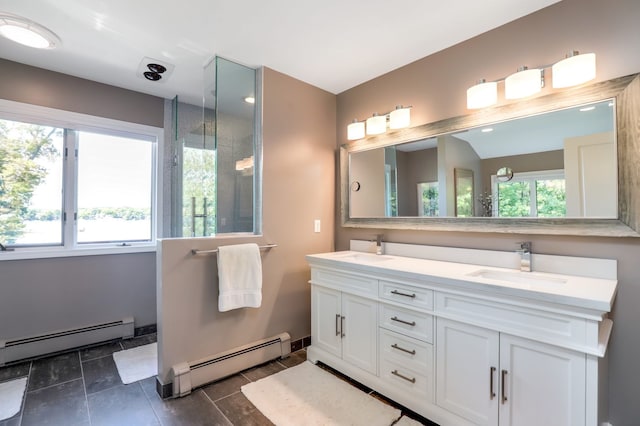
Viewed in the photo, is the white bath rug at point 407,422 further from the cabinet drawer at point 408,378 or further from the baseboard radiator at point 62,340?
the baseboard radiator at point 62,340

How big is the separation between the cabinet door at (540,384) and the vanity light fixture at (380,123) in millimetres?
1670

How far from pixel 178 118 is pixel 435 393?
3311mm

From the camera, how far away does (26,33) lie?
1930mm

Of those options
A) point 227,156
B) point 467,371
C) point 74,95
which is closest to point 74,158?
point 74,95

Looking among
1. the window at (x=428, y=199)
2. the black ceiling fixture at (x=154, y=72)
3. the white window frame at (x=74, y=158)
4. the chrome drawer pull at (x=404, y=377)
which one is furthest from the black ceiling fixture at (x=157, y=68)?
the chrome drawer pull at (x=404, y=377)

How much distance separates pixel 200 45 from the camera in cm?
218

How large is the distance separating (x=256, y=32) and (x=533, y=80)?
1.75 m

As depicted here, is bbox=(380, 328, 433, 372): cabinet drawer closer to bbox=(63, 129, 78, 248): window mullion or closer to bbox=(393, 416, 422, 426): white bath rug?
bbox=(393, 416, 422, 426): white bath rug

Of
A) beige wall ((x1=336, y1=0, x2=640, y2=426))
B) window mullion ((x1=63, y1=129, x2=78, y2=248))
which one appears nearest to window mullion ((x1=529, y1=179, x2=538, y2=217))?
beige wall ((x1=336, y1=0, x2=640, y2=426))

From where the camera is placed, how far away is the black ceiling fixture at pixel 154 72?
2.48 meters

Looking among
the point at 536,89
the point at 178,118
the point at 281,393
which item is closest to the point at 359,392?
the point at 281,393

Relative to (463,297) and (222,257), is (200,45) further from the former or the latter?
(463,297)

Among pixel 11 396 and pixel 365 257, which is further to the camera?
pixel 365 257

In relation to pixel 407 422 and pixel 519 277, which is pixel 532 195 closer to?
pixel 519 277
